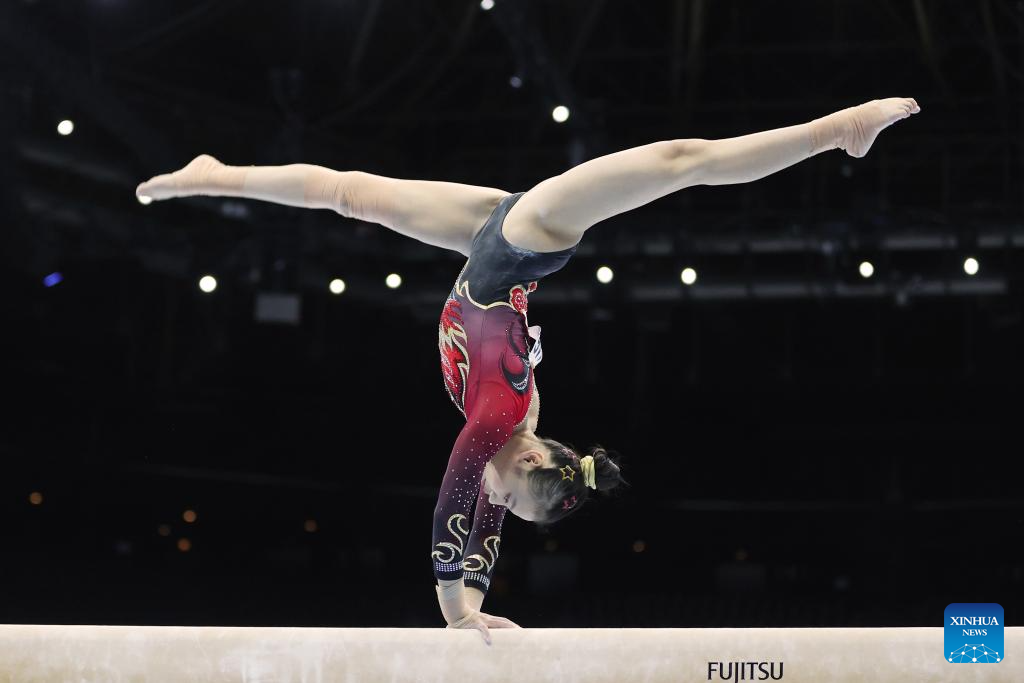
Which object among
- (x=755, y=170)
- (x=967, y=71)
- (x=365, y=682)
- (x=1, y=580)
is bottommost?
(x=365, y=682)

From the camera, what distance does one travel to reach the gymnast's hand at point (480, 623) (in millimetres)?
2847

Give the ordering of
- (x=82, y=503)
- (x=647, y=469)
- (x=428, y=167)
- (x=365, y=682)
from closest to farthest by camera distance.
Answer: (x=365, y=682), (x=428, y=167), (x=82, y=503), (x=647, y=469)

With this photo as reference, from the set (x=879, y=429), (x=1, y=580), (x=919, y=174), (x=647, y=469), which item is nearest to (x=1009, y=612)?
(x=879, y=429)

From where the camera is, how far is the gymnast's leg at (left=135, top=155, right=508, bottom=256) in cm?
331

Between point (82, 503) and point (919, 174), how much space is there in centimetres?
735

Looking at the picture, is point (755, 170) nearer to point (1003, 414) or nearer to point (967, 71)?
point (967, 71)

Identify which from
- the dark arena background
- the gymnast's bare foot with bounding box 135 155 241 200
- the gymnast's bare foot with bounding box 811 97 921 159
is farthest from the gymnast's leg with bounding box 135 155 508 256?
the dark arena background

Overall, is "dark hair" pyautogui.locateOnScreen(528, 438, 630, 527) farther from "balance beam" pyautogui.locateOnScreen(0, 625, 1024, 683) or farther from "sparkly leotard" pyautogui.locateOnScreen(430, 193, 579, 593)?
"balance beam" pyautogui.locateOnScreen(0, 625, 1024, 683)

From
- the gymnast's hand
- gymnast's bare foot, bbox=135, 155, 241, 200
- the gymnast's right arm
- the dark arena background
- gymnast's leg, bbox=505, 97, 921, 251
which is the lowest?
the gymnast's hand

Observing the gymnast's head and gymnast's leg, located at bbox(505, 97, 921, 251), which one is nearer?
gymnast's leg, located at bbox(505, 97, 921, 251)

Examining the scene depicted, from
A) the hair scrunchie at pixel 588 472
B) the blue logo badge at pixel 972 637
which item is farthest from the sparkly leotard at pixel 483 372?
the blue logo badge at pixel 972 637

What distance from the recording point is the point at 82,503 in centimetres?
889

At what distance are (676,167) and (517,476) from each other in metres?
1.01

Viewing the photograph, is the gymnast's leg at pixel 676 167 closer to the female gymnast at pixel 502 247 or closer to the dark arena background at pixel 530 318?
the female gymnast at pixel 502 247
